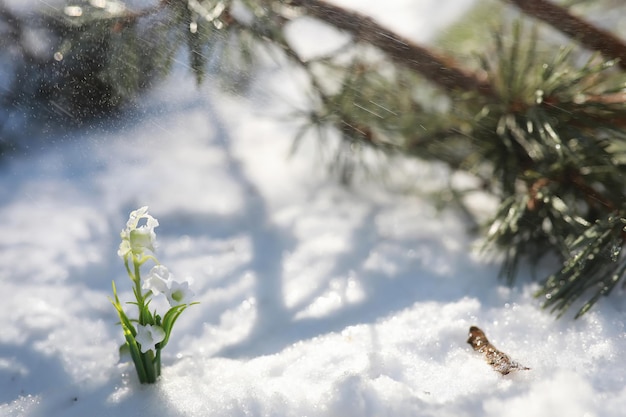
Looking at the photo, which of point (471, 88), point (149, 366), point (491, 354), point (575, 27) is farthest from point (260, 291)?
point (575, 27)

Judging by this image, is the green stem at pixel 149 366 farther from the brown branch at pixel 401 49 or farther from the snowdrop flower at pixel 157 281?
the brown branch at pixel 401 49

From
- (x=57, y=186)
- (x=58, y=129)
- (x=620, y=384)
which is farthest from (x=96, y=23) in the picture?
(x=620, y=384)

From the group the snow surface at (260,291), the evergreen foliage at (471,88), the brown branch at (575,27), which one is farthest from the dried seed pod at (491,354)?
the brown branch at (575,27)

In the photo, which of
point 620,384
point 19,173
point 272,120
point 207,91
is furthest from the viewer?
point 272,120

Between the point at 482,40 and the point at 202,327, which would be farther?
the point at 482,40

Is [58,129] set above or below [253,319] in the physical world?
above

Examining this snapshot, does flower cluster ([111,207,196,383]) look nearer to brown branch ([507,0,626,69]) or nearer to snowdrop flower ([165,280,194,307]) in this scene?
snowdrop flower ([165,280,194,307])

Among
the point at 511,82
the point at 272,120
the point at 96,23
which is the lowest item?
the point at 272,120

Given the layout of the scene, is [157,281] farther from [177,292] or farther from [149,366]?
[149,366]

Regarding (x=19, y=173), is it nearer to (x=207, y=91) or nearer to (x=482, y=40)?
(x=207, y=91)
